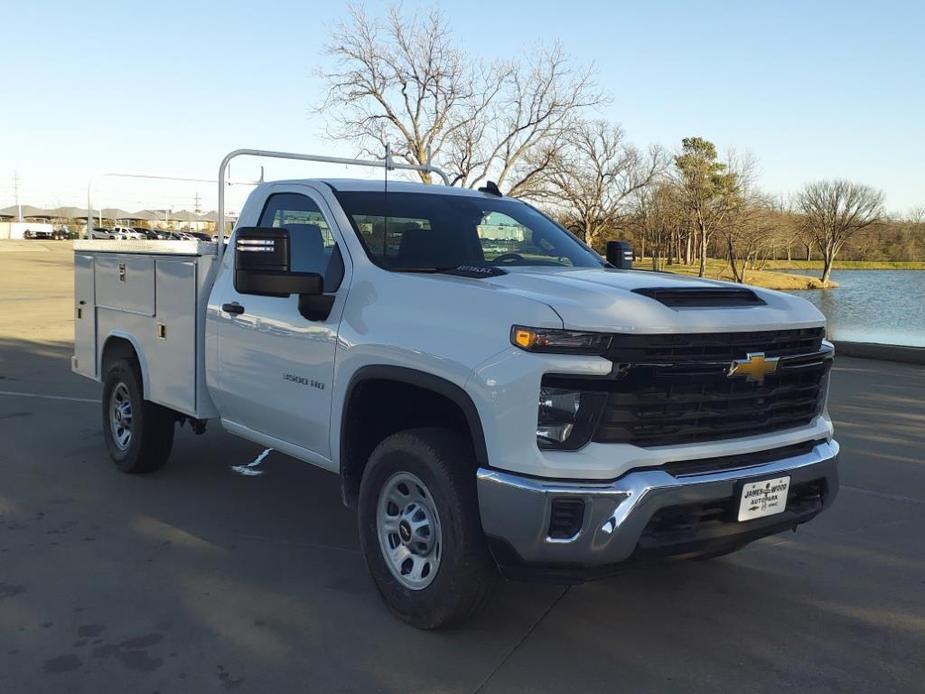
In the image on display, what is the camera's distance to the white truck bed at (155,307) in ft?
16.8

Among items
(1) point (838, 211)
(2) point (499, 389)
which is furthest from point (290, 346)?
(1) point (838, 211)

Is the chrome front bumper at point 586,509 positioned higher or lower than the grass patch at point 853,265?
higher

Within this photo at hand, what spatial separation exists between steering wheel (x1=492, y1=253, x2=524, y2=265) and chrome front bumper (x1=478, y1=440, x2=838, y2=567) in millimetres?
1515

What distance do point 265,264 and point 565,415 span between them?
1.56 meters

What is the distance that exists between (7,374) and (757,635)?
361 inches

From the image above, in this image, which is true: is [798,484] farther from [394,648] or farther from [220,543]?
[220,543]

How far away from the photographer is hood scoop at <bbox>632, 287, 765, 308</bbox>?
10.9 ft

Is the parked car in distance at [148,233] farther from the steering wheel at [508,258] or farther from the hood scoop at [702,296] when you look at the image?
the hood scoop at [702,296]

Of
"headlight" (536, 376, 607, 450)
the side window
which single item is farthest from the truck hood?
the side window

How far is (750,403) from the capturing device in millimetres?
3430

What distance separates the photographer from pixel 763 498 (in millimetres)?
3369

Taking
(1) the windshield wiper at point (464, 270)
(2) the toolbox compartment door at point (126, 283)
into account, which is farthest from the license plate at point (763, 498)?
(2) the toolbox compartment door at point (126, 283)

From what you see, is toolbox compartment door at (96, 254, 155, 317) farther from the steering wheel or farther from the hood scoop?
the hood scoop

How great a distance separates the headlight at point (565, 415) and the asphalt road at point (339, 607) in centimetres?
63
